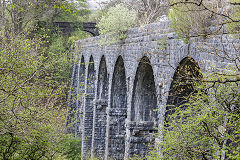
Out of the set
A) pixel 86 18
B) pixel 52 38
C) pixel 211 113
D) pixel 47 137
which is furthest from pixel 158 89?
pixel 86 18

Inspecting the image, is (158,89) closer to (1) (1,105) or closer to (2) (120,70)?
(1) (1,105)

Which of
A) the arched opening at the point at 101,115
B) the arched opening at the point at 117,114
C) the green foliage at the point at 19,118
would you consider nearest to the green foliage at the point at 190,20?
the green foliage at the point at 19,118

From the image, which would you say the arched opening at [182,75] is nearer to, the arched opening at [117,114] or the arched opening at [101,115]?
the arched opening at [117,114]

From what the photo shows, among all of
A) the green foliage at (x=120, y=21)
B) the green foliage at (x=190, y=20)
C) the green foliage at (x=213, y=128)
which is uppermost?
the green foliage at (x=120, y=21)

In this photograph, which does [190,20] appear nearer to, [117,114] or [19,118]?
[19,118]

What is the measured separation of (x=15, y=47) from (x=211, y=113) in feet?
18.4

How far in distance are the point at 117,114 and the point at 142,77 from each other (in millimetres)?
3617

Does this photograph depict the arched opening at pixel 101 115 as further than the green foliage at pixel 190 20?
Yes

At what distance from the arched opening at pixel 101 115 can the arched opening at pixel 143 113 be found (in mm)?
6029

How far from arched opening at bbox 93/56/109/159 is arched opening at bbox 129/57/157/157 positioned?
603 cm

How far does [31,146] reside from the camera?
782 cm

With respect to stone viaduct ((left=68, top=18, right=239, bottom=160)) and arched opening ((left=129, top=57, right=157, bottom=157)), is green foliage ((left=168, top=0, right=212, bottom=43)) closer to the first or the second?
stone viaduct ((left=68, top=18, right=239, bottom=160))

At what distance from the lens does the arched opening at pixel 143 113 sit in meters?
10.9

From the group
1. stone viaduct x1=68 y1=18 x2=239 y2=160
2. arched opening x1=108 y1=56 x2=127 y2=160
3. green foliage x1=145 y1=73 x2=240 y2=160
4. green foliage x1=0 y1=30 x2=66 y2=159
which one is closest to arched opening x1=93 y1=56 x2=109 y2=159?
stone viaduct x1=68 y1=18 x2=239 y2=160
